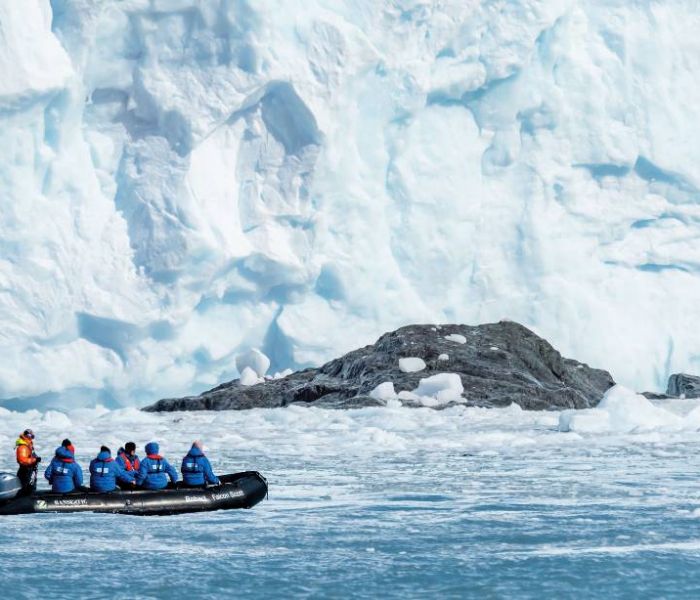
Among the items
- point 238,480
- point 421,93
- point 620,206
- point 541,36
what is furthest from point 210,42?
point 238,480

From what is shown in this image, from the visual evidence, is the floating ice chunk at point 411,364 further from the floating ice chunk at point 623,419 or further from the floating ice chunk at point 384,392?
the floating ice chunk at point 623,419

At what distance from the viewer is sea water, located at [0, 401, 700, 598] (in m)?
7.32

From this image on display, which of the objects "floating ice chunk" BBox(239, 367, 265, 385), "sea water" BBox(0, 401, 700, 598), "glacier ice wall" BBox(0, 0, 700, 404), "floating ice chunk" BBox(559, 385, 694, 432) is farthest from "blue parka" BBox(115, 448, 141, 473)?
"floating ice chunk" BBox(239, 367, 265, 385)

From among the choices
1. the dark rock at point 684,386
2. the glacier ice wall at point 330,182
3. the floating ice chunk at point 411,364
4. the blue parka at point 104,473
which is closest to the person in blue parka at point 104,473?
the blue parka at point 104,473

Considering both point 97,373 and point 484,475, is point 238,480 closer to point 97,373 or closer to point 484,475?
point 484,475

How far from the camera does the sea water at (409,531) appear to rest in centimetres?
732

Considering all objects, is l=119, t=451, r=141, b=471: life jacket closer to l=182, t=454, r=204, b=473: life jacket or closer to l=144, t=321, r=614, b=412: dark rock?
l=182, t=454, r=204, b=473: life jacket

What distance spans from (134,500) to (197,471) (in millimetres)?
743

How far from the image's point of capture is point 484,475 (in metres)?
13.4

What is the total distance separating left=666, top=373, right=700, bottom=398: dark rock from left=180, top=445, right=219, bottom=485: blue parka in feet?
79.8

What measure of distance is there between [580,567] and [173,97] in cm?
2423

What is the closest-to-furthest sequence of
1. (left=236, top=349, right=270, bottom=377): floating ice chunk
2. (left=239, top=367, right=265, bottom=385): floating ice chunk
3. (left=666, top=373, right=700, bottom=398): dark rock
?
1. (left=239, top=367, right=265, bottom=385): floating ice chunk
2. (left=236, top=349, right=270, bottom=377): floating ice chunk
3. (left=666, top=373, right=700, bottom=398): dark rock

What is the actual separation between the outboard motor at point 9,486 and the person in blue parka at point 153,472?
1241mm

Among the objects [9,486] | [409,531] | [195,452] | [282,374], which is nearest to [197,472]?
[195,452]
